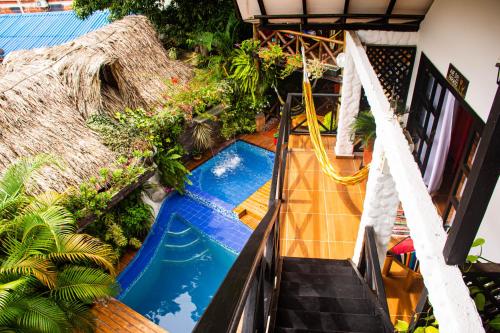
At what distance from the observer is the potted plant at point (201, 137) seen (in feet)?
27.4

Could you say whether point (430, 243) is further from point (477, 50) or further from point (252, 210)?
point (252, 210)

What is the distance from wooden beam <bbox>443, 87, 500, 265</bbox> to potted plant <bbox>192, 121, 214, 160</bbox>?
296 inches

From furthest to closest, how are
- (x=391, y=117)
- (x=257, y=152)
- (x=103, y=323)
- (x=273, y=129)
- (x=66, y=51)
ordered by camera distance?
(x=273, y=129) → (x=257, y=152) → (x=66, y=51) → (x=103, y=323) → (x=391, y=117)

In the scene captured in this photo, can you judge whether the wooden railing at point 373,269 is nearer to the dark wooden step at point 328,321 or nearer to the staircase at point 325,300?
the staircase at point 325,300

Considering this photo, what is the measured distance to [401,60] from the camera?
5238mm

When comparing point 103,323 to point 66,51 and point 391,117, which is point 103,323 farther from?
point 66,51

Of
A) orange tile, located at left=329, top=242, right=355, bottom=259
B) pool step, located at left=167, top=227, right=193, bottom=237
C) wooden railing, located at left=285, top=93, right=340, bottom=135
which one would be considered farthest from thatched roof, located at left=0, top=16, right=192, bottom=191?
orange tile, located at left=329, top=242, right=355, bottom=259

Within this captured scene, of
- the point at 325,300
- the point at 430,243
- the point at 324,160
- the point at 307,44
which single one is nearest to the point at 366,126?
the point at 324,160

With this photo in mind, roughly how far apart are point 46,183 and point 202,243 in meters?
2.87

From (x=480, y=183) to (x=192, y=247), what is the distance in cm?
613

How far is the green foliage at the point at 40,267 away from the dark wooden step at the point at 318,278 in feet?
8.14

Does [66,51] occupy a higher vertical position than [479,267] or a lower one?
higher

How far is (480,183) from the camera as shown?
36.6 inches

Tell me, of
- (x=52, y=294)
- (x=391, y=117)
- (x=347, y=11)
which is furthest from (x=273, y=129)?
(x=391, y=117)
